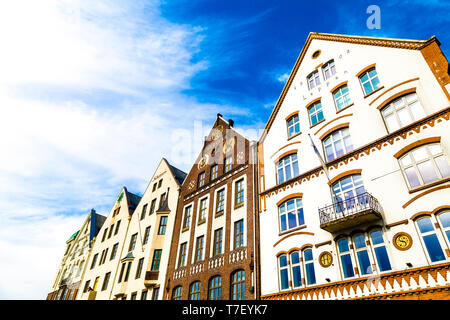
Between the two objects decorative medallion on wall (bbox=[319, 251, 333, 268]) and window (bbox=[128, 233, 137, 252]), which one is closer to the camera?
decorative medallion on wall (bbox=[319, 251, 333, 268])

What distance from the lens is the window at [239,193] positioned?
2289 centimetres

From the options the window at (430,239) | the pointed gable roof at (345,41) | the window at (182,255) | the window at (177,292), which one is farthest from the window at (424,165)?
the window at (177,292)

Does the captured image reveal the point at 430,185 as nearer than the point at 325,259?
Yes

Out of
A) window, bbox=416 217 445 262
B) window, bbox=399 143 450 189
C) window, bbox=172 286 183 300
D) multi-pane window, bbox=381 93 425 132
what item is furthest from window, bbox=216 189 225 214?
window, bbox=416 217 445 262

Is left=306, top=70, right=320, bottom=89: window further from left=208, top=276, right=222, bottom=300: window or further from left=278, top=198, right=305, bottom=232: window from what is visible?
left=208, top=276, right=222, bottom=300: window

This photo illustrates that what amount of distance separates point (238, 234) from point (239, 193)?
3607mm

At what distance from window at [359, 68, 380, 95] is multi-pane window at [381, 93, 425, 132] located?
6.02 feet

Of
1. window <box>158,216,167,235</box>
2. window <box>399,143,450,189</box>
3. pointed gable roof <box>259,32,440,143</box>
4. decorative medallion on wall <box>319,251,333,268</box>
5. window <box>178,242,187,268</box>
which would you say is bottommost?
decorative medallion on wall <box>319,251,333,268</box>

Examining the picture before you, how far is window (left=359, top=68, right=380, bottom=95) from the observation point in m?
17.4

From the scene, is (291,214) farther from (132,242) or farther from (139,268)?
(132,242)

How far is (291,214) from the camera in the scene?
18.2 m

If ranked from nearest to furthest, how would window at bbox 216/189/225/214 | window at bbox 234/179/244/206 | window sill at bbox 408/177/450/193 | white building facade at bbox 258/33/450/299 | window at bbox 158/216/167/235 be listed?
1. window sill at bbox 408/177/450/193
2. white building facade at bbox 258/33/450/299
3. window at bbox 234/179/244/206
4. window at bbox 216/189/225/214
5. window at bbox 158/216/167/235

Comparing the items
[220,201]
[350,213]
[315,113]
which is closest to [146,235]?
[220,201]
